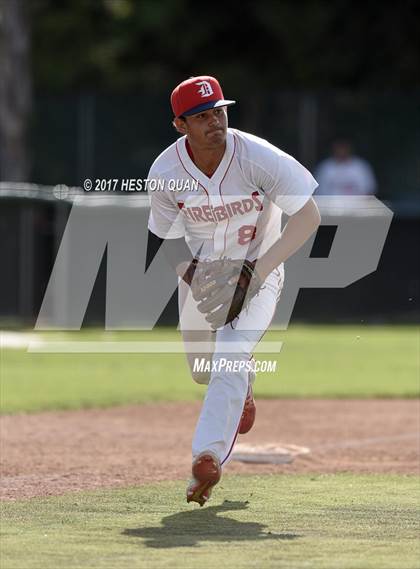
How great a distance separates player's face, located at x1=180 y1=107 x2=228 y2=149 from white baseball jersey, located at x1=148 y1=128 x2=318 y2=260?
0.16m

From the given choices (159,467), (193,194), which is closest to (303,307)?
(159,467)

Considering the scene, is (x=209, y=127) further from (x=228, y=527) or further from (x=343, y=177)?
(x=343, y=177)

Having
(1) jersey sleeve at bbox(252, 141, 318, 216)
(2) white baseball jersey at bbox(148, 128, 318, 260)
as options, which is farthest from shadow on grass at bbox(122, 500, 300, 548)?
(1) jersey sleeve at bbox(252, 141, 318, 216)

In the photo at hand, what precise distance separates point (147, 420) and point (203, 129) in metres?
4.33

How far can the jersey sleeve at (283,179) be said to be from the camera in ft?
22.8

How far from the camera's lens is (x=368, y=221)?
58.9 feet

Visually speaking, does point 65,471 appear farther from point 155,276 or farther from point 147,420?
point 155,276

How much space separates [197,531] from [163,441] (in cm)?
356

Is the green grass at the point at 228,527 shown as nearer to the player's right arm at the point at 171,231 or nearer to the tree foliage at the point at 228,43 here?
the player's right arm at the point at 171,231

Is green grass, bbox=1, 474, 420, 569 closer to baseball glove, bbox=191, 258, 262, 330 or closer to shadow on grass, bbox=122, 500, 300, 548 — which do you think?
shadow on grass, bbox=122, 500, 300, 548

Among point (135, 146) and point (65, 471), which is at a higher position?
point (65, 471)

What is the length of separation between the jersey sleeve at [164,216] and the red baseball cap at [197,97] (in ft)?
1.55

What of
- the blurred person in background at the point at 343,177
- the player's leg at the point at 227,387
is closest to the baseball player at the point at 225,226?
the player's leg at the point at 227,387

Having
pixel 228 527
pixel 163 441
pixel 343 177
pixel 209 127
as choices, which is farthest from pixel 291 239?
pixel 343 177
